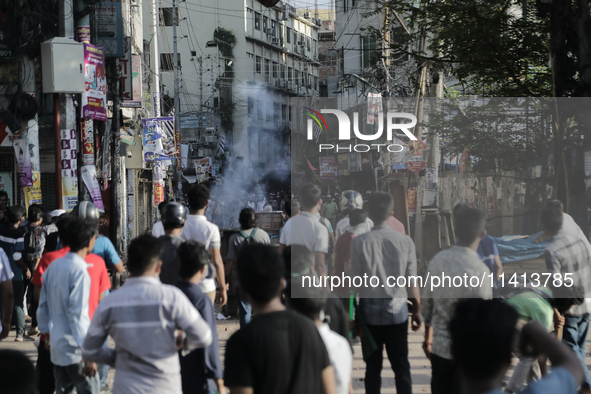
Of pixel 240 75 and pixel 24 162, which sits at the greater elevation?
pixel 240 75

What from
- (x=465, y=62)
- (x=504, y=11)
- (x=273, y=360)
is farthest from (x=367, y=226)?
(x=504, y=11)

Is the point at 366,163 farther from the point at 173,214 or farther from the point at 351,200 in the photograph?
the point at 173,214

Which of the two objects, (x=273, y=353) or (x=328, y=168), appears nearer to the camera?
(x=273, y=353)

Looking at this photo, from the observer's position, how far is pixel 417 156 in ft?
23.9

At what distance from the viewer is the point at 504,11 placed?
10.0m

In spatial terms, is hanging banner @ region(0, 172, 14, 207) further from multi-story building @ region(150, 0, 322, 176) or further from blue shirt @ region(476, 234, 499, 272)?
multi-story building @ region(150, 0, 322, 176)

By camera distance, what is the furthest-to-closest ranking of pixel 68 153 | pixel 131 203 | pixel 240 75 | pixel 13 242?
pixel 240 75 → pixel 131 203 → pixel 68 153 → pixel 13 242

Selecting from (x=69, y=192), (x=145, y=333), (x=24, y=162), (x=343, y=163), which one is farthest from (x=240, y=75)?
(x=145, y=333)

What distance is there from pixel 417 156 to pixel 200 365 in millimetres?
4329

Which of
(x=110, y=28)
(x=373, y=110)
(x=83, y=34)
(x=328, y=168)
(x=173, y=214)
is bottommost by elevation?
(x=173, y=214)

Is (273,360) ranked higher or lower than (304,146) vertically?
lower

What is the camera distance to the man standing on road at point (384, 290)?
4.47 m

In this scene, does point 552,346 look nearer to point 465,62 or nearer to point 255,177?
point 465,62

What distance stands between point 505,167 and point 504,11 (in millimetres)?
4930
